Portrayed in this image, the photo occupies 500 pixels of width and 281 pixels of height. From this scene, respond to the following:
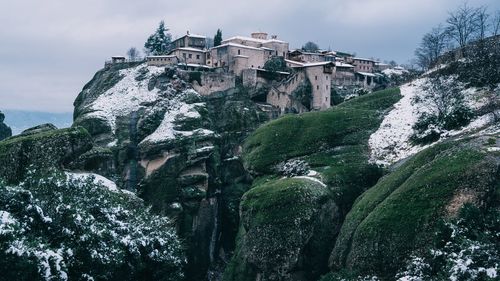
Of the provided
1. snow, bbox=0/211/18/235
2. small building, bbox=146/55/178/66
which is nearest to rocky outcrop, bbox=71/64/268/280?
small building, bbox=146/55/178/66

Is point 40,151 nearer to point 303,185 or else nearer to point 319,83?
point 303,185

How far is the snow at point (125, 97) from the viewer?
7525cm

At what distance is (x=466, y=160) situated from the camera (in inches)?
1359

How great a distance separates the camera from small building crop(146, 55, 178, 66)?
86000mm

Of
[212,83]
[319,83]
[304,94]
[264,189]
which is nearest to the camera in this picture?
[264,189]

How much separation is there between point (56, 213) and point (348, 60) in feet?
290

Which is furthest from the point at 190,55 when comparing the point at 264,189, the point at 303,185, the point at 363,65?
the point at 303,185

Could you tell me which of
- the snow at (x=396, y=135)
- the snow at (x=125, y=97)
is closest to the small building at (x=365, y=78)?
the snow at (x=125, y=97)

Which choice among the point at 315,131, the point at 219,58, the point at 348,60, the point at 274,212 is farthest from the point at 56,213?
the point at 348,60

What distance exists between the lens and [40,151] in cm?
4209

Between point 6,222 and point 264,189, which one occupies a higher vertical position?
point 264,189

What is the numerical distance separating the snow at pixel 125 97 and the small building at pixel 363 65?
142 feet

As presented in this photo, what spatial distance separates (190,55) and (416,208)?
63449mm

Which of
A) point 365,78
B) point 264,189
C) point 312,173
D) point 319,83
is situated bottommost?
point 264,189
